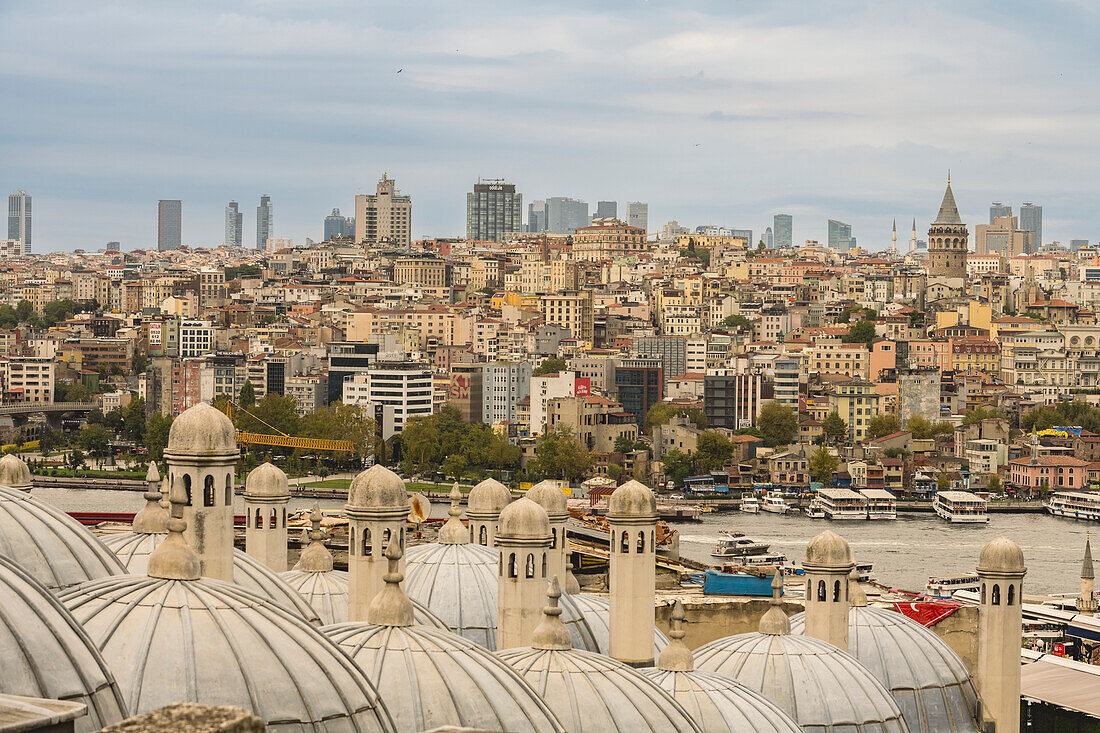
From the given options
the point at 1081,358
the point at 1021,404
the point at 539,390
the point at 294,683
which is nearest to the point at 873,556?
the point at 539,390

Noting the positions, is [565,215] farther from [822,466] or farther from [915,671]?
A: [915,671]

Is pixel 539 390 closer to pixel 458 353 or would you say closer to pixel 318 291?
pixel 458 353

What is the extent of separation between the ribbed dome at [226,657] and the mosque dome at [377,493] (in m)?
3.07

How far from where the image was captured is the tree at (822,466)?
4891cm

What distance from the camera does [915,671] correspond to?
1105 centimetres

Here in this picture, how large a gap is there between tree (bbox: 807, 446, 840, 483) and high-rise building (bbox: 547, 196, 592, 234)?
106m

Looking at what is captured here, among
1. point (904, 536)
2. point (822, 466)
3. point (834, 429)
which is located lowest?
point (904, 536)

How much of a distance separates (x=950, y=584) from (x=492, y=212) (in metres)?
92.6

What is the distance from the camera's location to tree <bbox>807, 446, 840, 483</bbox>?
160 feet

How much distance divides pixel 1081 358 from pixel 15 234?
128644mm

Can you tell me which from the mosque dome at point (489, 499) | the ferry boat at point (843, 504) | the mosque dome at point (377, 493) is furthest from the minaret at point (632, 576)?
the ferry boat at point (843, 504)

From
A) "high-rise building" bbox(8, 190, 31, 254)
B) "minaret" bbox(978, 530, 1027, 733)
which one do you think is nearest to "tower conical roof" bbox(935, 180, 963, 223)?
"minaret" bbox(978, 530, 1027, 733)

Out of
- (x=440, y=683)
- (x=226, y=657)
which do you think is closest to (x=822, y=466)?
(x=440, y=683)

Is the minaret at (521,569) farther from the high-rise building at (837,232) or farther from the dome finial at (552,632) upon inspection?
the high-rise building at (837,232)
